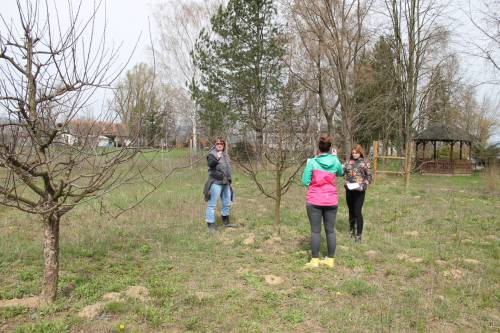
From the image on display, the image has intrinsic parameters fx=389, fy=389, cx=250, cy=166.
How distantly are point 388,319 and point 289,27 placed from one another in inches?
630

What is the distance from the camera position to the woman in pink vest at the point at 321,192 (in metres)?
4.55

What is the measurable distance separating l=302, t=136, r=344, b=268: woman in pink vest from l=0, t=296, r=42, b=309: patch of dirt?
283 cm

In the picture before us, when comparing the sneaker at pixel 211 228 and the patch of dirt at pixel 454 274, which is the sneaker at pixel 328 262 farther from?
the sneaker at pixel 211 228

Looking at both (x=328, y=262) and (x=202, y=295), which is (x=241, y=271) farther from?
(x=328, y=262)

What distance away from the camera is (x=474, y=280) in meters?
4.27

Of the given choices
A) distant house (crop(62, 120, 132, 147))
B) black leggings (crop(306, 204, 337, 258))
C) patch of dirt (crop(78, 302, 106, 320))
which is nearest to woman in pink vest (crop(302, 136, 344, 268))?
black leggings (crop(306, 204, 337, 258))

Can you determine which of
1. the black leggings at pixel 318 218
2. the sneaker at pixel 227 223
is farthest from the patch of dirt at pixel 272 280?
the sneaker at pixel 227 223

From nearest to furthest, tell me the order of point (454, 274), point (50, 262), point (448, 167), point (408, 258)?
point (50, 262), point (454, 274), point (408, 258), point (448, 167)

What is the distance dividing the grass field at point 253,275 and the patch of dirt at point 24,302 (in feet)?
0.25

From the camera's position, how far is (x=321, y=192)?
4.55 metres

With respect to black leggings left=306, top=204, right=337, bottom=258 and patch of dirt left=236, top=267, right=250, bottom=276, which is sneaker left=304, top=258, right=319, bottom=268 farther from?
patch of dirt left=236, top=267, right=250, bottom=276

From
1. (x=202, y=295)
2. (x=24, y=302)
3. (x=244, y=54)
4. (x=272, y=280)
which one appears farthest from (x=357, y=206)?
(x=244, y=54)

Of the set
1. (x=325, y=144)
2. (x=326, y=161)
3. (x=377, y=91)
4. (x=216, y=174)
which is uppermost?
(x=377, y=91)

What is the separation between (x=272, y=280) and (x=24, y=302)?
238 centimetres
